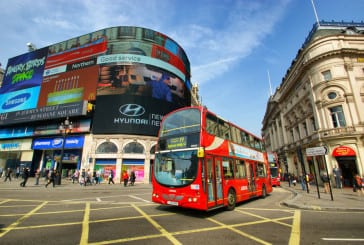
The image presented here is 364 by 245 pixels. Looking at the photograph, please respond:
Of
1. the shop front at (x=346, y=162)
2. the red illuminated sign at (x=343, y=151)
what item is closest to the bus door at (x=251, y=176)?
the red illuminated sign at (x=343, y=151)

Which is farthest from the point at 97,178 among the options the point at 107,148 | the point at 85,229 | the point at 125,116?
the point at 85,229

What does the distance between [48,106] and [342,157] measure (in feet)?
144

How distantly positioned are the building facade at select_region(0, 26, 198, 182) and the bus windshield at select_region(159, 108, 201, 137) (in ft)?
59.6

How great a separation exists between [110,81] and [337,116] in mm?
32014

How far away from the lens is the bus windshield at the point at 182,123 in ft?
26.4

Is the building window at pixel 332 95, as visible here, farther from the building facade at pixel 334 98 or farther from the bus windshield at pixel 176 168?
the bus windshield at pixel 176 168

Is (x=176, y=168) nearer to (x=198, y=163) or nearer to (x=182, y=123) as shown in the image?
(x=198, y=163)

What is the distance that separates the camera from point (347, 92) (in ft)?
74.0

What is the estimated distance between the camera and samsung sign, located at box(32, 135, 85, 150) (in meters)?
30.4

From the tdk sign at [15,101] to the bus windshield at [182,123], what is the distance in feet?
133

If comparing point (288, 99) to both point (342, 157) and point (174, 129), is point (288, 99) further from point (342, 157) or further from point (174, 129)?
point (174, 129)

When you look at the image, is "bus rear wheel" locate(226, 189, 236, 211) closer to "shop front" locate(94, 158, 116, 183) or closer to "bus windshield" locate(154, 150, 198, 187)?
"bus windshield" locate(154, 150, 198, 187)

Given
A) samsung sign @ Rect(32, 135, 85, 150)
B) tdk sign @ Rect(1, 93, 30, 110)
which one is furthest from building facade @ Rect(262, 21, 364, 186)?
tdk sign @ Rect(1, 93, 30, 110)

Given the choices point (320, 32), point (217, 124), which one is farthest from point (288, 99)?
point (217, 124)
